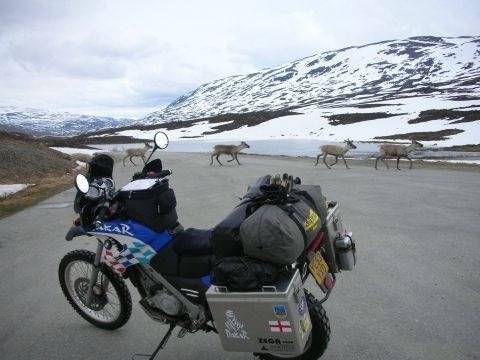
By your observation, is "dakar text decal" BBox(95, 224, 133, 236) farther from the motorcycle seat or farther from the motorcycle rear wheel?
the motorcycle rear wheel

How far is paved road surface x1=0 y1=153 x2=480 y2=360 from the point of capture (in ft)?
15.1

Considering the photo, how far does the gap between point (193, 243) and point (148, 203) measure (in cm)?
59

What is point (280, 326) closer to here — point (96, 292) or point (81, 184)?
point (81, 184)

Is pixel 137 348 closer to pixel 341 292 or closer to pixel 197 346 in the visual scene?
pixel 197 346

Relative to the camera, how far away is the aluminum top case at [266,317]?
132 inches

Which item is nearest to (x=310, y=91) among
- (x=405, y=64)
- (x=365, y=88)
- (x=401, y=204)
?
(x=365, y=88)

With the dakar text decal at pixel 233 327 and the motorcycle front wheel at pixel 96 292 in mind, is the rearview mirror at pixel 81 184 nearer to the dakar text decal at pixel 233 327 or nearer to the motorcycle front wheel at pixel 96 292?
the motorcycle front wheel at pixel 96 292

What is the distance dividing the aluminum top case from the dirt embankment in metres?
11.6

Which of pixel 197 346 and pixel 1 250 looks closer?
pixel 197 346

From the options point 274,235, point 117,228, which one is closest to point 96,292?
point 117,228

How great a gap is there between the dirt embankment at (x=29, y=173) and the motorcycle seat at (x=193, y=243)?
10.7 m

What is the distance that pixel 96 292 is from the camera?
5273mm

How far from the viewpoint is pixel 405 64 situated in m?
200

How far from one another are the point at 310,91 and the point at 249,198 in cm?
19711
